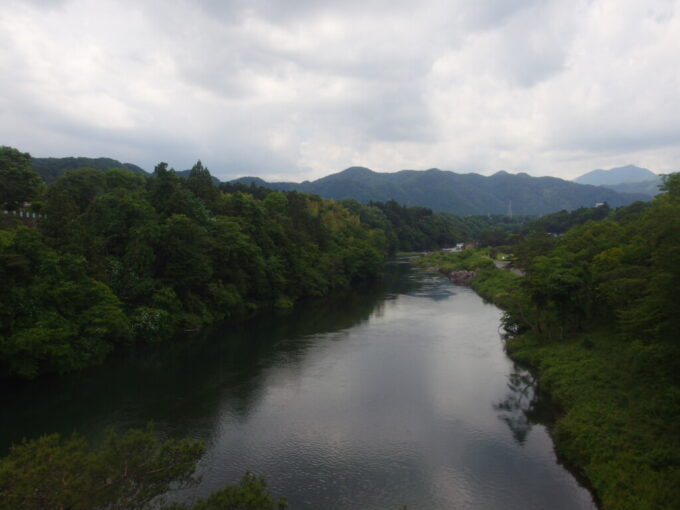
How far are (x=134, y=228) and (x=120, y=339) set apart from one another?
9.05 meters

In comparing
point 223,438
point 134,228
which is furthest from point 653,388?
point 134,228

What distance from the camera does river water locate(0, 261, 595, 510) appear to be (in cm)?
1480

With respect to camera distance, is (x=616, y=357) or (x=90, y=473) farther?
(x=616, y=357)

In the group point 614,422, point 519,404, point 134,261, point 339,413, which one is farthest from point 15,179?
point 614,422

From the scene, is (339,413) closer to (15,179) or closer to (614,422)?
(614,422)

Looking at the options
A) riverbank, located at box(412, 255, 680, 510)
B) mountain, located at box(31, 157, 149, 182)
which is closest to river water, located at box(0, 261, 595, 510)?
riverbank, located at box(412, 255, 680, 510)

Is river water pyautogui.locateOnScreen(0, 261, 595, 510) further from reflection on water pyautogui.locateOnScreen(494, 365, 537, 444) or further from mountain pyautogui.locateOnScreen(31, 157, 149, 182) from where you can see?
mountain pyautogui.locateOnScreen(31, 157, 149, 182)

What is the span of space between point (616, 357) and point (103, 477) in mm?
21885

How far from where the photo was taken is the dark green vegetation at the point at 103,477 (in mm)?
8594

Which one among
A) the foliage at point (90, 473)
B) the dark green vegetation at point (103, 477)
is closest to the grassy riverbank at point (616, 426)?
the dark green vegetation at point (103, 477)

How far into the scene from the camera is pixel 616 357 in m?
21.9

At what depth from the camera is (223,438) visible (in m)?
18.0

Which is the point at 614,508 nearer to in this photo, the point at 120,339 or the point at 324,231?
the point at 120,339

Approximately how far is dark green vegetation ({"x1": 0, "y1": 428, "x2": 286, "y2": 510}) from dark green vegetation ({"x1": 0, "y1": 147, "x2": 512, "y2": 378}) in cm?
1491
